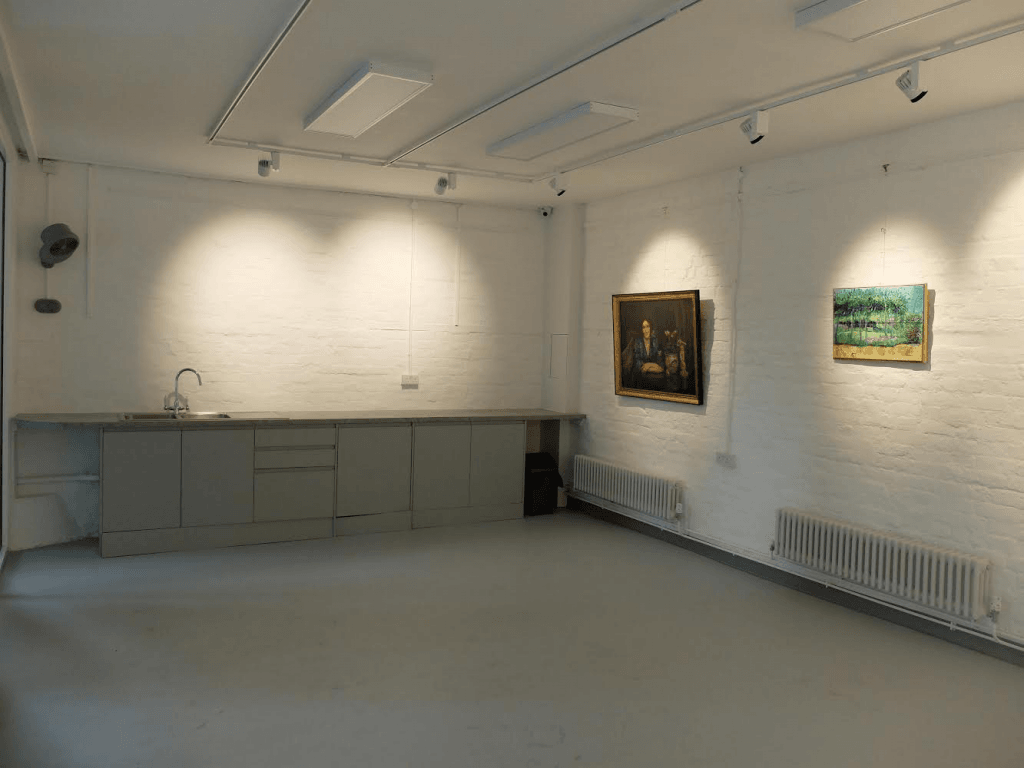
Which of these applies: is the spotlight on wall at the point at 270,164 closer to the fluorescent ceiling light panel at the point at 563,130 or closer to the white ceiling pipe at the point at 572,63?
the white ceiling pipe at the point at 572,63

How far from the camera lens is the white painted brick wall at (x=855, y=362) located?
4.16 m

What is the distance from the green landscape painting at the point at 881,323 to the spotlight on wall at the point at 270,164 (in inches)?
148

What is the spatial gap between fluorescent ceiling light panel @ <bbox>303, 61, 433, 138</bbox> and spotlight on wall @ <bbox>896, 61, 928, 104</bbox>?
215 centimetres

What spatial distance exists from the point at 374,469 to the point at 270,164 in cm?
244

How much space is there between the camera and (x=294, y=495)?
20.0 ft

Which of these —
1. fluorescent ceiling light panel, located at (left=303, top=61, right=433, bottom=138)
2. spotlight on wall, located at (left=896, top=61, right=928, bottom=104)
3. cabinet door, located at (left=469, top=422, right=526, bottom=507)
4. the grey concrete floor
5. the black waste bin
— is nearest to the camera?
the grey concrete floor

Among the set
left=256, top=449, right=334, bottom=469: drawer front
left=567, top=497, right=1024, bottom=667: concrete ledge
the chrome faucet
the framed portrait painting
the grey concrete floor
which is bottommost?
the grey concrete floor

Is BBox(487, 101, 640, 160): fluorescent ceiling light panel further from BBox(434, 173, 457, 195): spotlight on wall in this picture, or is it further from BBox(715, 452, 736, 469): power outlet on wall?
BBox(715, 452, 736, 469): power outlet on wall

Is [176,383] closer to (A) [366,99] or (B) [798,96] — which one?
(A) [366,99]

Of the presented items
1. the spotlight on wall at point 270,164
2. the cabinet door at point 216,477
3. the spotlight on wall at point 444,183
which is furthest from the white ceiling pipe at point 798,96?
the cabinet door at point 216,477

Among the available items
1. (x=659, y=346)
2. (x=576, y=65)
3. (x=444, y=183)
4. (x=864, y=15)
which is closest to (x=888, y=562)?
(x=659, y=346)

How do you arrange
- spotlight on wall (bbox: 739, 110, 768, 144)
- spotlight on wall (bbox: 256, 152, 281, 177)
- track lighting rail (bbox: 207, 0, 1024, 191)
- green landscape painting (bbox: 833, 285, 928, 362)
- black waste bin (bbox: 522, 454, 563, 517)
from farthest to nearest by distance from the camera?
1. black waste bin (bbox: 522, 454, 563, 517)
2. spotlight on wall (bbox: 256, 152, 281, 177)
3. green landscape painting (bbox: 833, 285, 928, 362)
4. spotlight on wall (bbox: 739, 110, 768, 144)
5. track lighting rail (bbox: 207, 0, 1024, 191)

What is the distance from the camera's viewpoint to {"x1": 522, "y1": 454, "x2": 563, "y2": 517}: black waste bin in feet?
23.4

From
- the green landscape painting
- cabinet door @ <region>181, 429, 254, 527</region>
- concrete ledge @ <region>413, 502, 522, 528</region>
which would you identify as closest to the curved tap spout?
cabinet door @ <region>181, 429, 254, 527</region>
